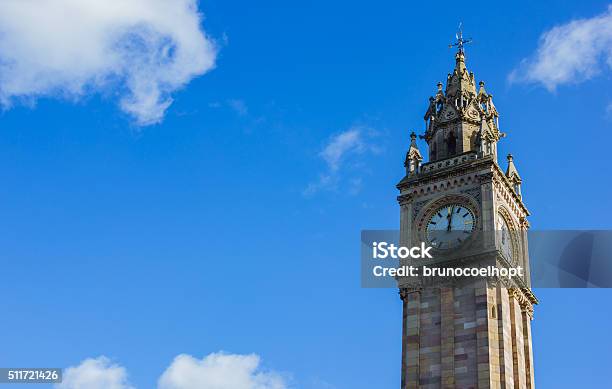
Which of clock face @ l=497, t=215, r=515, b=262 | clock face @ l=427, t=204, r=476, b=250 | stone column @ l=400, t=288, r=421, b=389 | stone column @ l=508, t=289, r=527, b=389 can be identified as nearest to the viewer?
stone column @ l=400, t=288, r=421, b=389

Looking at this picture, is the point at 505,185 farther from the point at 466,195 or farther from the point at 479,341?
the point at 479,341

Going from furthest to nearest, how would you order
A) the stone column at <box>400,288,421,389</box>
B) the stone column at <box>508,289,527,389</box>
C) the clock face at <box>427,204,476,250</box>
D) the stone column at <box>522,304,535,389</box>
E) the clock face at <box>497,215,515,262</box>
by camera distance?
the clock face at <box>497,215,515,262</box> < the clock face at <box>427,204,476,250</box> < the stone column at <box>522,304,535,389</box> < the stone column at <box>508,289,527,389</box> < the stone column at <box>400,288,421,389</box>

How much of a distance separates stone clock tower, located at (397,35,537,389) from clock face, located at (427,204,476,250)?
68mm

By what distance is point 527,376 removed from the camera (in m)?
61.2

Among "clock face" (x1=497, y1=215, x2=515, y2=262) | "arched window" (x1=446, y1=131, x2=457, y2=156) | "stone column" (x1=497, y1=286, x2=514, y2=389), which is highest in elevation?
"arched window" (x1=446, y1=131, x2=457, y2=156)

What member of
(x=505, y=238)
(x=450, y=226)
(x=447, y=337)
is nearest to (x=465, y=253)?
(x=450, y=226)


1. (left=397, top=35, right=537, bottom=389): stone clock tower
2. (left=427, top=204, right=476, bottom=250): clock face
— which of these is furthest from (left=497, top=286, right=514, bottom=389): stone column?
(left=427, top=204, right=476, bottom=250): clock face

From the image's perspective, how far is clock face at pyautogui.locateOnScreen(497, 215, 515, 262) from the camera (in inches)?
2490

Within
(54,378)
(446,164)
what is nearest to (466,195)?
(446,164)

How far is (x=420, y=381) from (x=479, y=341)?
174 inches

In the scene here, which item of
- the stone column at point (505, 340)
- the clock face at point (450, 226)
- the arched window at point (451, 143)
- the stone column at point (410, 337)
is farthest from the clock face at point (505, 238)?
the arched window at point (451, 143)

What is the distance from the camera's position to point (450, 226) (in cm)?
6384

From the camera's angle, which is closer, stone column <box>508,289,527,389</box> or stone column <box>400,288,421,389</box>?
stone column <box>400,288,421,389</box>

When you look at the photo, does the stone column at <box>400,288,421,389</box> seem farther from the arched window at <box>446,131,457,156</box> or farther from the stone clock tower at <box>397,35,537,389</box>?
the arched window at <box>446,131,457,156</box>
